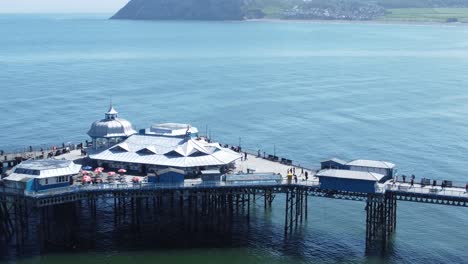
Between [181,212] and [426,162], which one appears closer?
[181,212]

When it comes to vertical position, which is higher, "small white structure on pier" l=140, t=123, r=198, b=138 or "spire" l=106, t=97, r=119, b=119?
"spire" l=106, t=97, r=119, b=119

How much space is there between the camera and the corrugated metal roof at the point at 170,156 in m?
88.4

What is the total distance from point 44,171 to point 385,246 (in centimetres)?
3936

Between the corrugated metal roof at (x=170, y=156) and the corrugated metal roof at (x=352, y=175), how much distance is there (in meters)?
13.6

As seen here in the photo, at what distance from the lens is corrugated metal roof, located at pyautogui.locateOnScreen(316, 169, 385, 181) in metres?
79.9

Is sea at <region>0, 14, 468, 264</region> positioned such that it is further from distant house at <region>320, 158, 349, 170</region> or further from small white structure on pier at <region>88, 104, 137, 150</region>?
small white structure on pier at <region>88, 104, 137, 150</region>

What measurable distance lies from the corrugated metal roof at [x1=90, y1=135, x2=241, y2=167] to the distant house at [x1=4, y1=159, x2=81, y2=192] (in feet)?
28.5

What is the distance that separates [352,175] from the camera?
80938 mm

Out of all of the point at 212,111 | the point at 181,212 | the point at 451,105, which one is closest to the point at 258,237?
the point at 181,212

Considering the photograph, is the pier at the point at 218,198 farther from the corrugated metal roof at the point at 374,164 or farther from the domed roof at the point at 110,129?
the domed roof at the point at 110,129

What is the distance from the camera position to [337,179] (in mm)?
80750

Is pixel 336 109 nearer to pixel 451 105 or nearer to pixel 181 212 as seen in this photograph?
pixel 451 105

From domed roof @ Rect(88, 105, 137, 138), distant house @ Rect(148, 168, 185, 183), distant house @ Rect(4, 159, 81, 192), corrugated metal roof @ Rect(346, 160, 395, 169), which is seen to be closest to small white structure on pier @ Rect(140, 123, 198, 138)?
domed roof @ Rect(88, 105, 137, 138)

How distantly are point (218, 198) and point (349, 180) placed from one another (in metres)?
18.5
